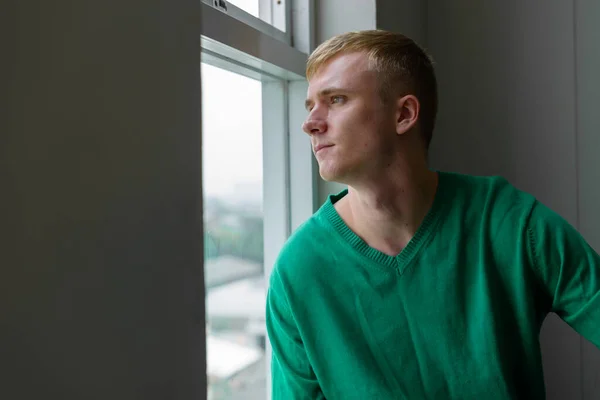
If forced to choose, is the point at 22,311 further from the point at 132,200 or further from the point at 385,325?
the point at 385,325

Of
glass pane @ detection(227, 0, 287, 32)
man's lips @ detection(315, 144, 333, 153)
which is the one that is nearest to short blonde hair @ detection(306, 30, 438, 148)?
man's lips @ detection(315, 144, 333, 153)

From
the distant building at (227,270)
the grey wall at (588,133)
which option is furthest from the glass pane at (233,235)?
the grey wall at (588,133)

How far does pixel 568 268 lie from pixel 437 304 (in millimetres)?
224

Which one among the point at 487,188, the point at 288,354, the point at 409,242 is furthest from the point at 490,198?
the point at 288,354

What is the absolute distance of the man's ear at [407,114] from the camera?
3.22ft

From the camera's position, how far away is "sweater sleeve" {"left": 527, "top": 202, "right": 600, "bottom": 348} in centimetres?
97

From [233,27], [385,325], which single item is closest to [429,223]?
[385,325]

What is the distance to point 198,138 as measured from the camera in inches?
29.4

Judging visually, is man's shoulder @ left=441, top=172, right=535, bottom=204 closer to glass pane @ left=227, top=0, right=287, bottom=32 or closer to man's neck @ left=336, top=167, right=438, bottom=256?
man's neck @ left=336, top=167, right=438, bottom=256

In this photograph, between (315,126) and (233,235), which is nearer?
(315,126)

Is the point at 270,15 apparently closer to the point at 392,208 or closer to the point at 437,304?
the point at 392,208

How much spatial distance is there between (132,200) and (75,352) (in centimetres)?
17

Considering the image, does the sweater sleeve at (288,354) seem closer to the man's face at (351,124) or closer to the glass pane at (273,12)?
the man's face at (351,124)

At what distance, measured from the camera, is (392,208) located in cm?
103
